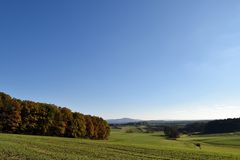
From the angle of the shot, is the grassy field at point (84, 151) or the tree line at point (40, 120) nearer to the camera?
the grassy field at point (84, 151)

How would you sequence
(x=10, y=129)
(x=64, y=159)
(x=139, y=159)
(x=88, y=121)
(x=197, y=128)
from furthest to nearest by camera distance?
(x=197, y=128), (x=88, y=121), (x=10, y=129), (x=139, y=159), (x=64, y=159)

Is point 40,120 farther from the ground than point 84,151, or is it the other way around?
point 40,120

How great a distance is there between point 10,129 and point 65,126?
1658cm

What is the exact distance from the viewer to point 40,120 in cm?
8650

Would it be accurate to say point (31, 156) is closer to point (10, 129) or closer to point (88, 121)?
point (10, 129)

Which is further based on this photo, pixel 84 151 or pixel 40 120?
pixel 40 120

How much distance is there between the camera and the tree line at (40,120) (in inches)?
3211

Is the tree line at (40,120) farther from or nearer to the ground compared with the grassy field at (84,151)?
farther from the ground

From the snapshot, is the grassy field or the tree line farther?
the tree line

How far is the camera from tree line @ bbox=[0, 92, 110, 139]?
8156cm

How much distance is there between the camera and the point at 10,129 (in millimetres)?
80438

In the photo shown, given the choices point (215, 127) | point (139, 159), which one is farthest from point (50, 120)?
point (215, 127)

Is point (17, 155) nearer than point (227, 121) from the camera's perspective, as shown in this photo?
Yes

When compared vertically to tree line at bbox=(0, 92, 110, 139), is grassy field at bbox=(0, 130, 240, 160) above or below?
below
